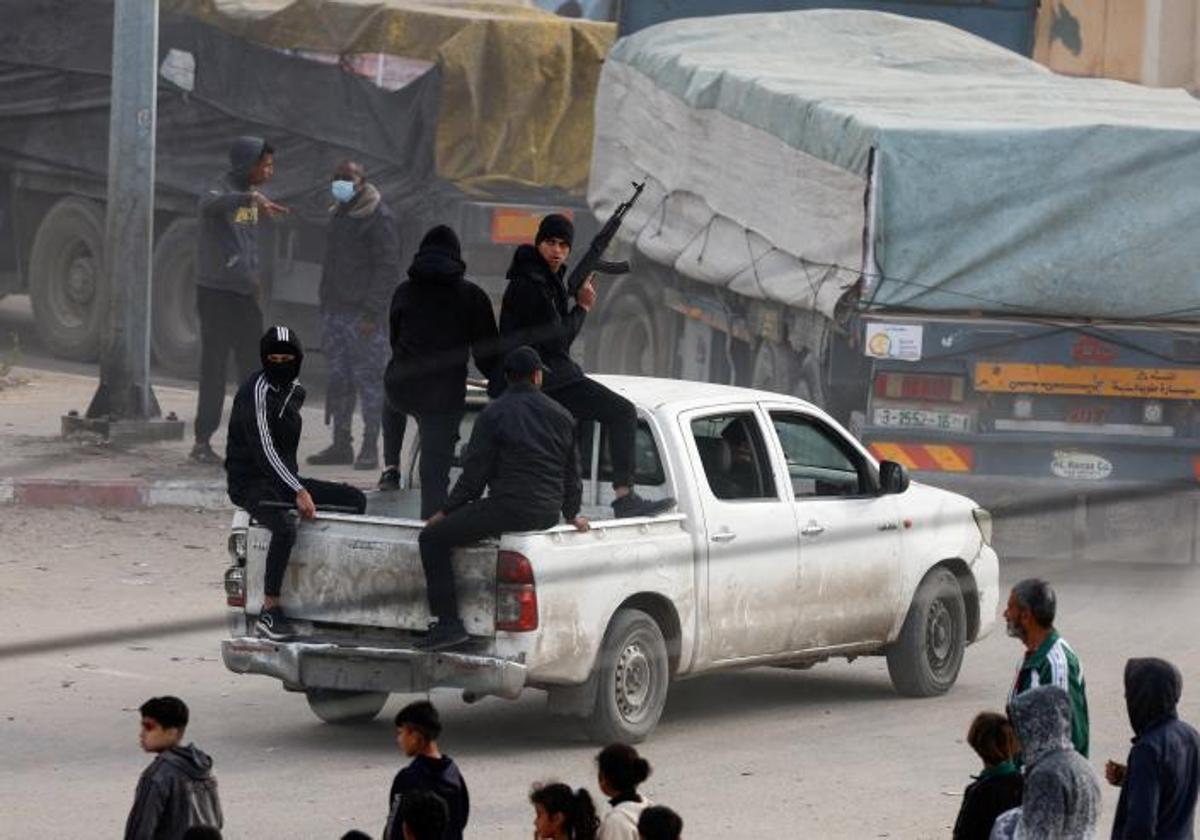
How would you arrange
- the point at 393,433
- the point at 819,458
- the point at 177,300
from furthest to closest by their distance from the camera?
the point at 177,300 < the point at 819,458 < the point at 393,433

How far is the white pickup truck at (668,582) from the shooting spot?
10.5 meters

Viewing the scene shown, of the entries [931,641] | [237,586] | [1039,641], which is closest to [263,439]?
[237,586]

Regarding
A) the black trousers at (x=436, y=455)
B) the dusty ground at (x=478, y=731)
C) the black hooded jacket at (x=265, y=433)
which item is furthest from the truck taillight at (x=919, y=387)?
the black hooded jacket at (x=265, y=433)

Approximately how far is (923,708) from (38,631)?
4.04 meters

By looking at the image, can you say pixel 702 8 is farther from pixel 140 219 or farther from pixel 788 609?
pixel 788 609

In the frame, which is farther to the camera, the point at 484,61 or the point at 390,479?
the point at 484,61

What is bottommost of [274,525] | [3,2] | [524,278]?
[274,525]

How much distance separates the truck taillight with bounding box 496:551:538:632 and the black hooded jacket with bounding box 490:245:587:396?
42.8 inches

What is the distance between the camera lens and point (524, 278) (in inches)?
448

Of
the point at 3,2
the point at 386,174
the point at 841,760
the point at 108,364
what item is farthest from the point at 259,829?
the point at 3,2

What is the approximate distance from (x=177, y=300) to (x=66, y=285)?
1225mm

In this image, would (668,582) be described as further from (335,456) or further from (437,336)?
(335,456)

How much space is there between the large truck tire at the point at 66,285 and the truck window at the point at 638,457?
35.9ft

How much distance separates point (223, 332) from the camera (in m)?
16.8
